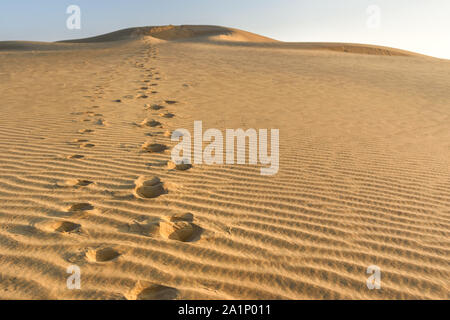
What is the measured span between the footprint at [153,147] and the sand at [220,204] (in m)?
0.03

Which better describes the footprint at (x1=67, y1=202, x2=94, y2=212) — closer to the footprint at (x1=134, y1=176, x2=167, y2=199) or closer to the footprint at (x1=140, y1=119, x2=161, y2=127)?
the footprint at (x1=134, y1=176, x2=167, y2=199)

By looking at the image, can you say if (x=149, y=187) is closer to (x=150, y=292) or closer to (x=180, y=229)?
(x=180, y=229)

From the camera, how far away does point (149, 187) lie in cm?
328

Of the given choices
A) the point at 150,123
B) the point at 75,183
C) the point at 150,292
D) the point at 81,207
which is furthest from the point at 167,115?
the point at 150,292

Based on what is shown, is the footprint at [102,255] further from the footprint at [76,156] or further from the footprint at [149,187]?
the footprint at [76,156]

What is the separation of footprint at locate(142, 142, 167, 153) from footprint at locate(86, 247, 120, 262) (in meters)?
2.24

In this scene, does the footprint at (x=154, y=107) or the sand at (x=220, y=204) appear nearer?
the sand at (x=220, y=204)

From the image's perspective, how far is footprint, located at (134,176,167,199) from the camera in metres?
3.16

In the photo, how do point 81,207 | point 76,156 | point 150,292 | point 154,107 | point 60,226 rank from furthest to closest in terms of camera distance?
point 154,107
point 76,156
point 81,207
point 60,226
point 150,292

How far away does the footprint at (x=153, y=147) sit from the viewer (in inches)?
173

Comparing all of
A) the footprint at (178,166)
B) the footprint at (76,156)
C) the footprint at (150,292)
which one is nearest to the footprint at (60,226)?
the footprint at (150,292)

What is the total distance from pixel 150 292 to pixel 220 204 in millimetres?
1241

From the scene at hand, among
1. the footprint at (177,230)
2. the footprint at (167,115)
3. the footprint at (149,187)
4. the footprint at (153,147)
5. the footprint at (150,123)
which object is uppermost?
the footprint at (167,115)
